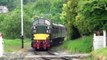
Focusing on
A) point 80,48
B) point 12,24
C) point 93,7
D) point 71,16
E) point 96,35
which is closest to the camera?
point 93,7

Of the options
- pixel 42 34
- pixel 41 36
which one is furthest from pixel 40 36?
pixel 42 34

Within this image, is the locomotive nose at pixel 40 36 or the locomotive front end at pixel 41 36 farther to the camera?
the locomotive nose at pixel 40 36

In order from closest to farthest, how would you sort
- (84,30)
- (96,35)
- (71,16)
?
1. (96,35)
2. (84,30)
3. (71,16)

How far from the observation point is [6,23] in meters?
78.6

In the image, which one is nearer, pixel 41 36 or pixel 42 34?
pixel 42 34

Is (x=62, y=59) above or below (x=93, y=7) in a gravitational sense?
below

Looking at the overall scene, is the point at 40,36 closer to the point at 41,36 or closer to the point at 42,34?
the point at 41,36

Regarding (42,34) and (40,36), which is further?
(40,36)

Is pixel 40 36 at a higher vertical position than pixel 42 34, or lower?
lower

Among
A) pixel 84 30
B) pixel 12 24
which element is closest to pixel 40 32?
pixel 84 30

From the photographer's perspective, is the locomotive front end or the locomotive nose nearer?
the locomotive front end

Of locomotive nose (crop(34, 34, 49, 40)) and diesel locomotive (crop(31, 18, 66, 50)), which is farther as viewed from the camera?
locomotive nose (crop(34, 34, 49, 40))

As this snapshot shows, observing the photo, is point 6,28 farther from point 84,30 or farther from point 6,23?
point 84,30

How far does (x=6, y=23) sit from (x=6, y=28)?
5.29ft
